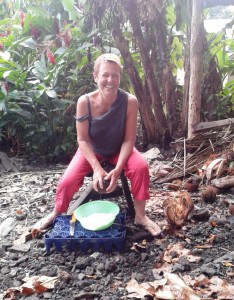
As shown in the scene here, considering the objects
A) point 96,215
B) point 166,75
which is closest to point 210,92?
point 166,75

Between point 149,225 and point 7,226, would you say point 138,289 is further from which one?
point 7,226

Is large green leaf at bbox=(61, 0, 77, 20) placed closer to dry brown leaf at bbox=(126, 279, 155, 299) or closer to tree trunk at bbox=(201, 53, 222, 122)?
tree trunk at bbox=(201, 53, 222, 122)

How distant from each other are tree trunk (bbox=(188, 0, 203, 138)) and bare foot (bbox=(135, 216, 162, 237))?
145cm

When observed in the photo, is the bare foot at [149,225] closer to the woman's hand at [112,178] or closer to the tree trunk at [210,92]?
the woman's hand at [112,178]

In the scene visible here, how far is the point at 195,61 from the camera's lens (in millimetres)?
3525

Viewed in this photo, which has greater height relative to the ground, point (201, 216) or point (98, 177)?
point (98, 177)

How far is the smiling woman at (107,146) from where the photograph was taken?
236 centimetres

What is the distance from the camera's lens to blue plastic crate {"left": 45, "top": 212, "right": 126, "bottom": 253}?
7.14 feet

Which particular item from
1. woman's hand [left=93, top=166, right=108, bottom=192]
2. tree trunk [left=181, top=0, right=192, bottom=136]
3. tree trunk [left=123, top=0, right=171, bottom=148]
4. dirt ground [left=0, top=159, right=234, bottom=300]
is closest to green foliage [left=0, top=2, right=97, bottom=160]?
tree trunk [left=123, top=0, right=171, bottom=148]

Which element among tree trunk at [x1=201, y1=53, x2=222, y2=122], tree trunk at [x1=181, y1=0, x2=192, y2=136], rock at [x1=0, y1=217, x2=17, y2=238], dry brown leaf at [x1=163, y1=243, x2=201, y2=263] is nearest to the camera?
dry brown leaf at [x1=163, y1=243, x2=201, y2=263]

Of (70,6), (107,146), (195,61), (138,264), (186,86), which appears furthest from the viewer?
(186,86)

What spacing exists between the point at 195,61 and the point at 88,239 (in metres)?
2.22

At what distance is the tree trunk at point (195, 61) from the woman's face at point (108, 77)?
1430 mm

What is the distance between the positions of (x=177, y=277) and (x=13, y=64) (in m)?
3.08
